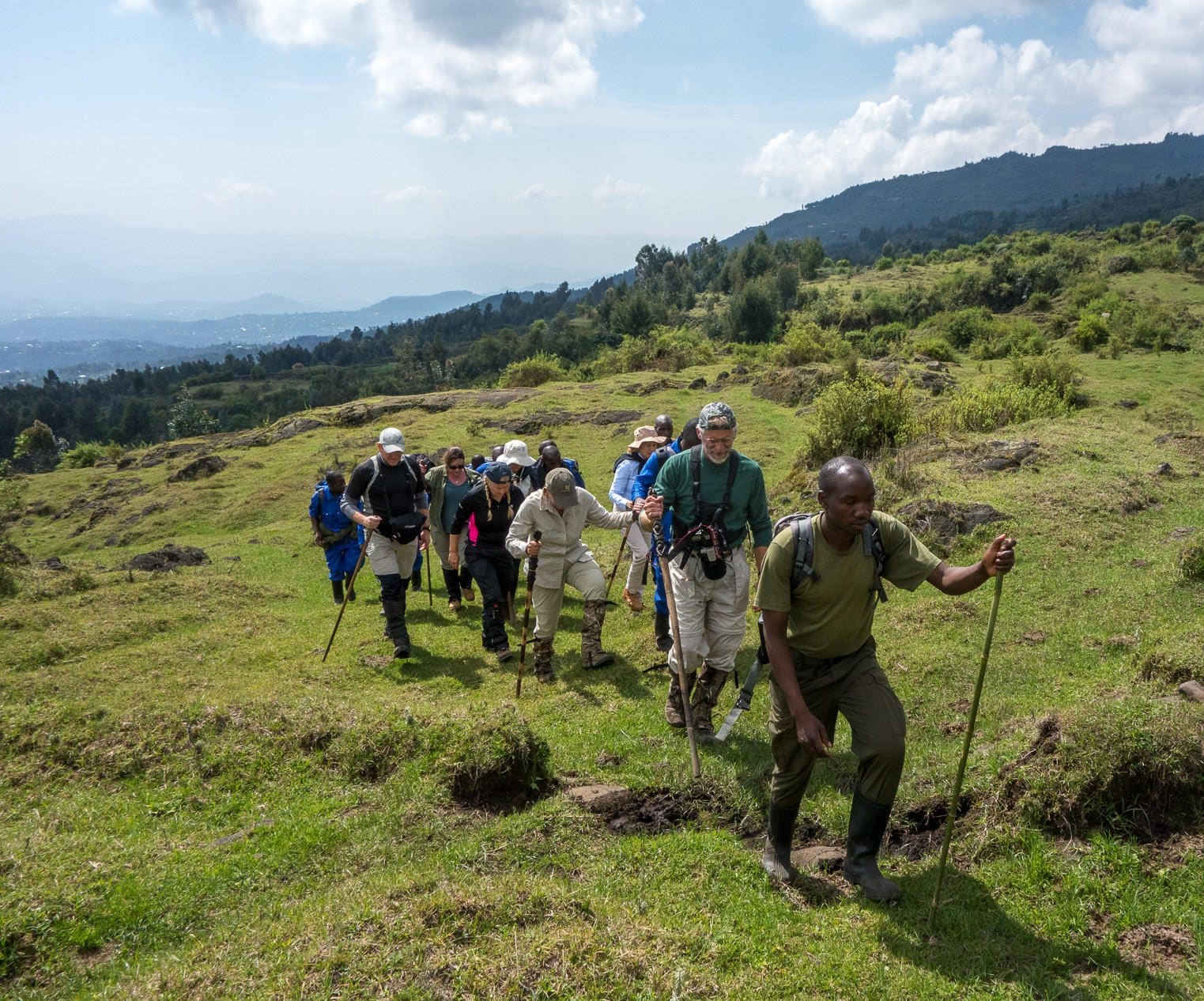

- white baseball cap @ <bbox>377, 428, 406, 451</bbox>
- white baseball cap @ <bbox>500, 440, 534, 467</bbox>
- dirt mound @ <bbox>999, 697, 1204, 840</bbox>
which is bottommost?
dirt mound @ <bbox>999, 697, 1204, 840</bbox>

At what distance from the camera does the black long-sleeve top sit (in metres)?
10.6

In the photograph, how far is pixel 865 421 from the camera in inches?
775

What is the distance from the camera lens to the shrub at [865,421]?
64.1 ft

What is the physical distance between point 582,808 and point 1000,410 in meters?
18.4

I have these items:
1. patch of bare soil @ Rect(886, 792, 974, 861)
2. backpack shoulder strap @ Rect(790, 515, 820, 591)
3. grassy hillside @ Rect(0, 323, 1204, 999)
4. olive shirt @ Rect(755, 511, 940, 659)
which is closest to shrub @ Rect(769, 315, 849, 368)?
grassy hillside @ Rect(0, 323, 1204, 999)

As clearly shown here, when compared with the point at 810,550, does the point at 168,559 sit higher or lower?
lower

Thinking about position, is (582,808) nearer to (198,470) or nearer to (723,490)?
(723,490)

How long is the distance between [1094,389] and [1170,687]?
22.3 m

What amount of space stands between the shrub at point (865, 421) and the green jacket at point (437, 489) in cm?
1053

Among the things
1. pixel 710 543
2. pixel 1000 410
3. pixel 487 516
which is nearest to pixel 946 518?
pixel 710 543

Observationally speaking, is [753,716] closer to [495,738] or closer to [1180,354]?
[495,738]

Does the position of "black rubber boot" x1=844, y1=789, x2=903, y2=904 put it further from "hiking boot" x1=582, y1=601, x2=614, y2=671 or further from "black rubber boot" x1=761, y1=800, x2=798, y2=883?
"hiking boot" x1=582, y1=601, x2=614, y2=671

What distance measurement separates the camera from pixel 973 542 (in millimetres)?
11789

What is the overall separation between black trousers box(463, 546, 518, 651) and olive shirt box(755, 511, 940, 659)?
646 cm
